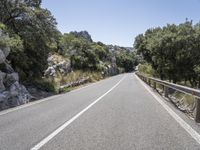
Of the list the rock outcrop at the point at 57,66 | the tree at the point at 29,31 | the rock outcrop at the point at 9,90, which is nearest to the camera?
the rock outcrop at the point at 9,90

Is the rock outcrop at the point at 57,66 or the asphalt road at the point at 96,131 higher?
the rock outcrop at the point at 57,66

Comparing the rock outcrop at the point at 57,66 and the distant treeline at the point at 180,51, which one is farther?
the rock outcrop at the point at 57,66

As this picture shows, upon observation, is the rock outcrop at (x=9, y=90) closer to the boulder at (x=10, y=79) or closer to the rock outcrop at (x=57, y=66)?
the boulder at (x=10, y=79)

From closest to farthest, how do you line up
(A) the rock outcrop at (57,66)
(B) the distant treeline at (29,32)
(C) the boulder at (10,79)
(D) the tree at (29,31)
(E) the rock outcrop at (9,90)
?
(E) the rock outcrop at (9,90) → (C) the boulder at (10,79) → (B) the distant treeline at (29,32) → (D) the tree at (29,31) → (A) the rock outcrop at (57,66)

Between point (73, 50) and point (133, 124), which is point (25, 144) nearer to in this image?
point (133, 124)

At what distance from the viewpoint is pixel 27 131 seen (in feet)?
26.9

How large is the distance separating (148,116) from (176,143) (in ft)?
12.2

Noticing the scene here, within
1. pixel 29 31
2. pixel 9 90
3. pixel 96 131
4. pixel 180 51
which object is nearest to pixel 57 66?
pixel 180 51

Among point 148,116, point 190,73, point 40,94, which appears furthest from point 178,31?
point 148,116

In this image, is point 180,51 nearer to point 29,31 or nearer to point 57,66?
point 57,66

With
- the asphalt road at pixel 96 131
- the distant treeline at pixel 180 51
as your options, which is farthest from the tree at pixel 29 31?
the distant treeline at pixel 180 51

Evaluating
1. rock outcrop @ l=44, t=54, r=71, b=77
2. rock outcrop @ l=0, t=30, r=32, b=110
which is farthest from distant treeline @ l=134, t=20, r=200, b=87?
rock outcrop @ l=0, t=30, r=32, b=110

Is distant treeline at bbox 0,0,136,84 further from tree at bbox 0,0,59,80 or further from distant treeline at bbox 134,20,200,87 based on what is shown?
distant treeline at bbox 134,20,200,87

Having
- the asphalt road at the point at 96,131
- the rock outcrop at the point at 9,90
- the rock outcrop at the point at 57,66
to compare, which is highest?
the rock outcrop at the point at 57,66
